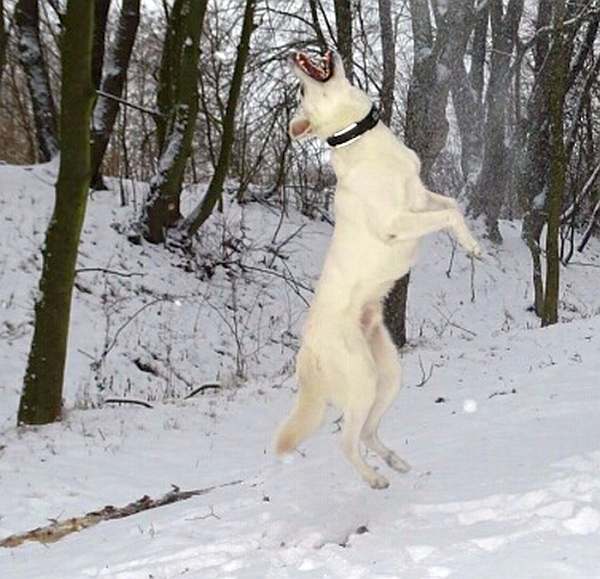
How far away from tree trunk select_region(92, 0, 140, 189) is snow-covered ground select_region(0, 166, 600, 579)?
39.3 inches

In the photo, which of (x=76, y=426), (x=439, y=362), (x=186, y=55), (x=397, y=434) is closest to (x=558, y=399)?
(x=397, y=434)

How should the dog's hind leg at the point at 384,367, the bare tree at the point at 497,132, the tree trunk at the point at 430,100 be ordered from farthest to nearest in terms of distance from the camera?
the bare tree at the point at 497,132, the tree trunk at the point at 430,100, the dog's hind leg at the point at 384,367

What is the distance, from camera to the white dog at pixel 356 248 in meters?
3.62

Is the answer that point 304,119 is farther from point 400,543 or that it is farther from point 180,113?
point 180,113

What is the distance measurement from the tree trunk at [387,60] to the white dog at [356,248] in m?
7.05

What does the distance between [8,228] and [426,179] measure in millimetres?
6149

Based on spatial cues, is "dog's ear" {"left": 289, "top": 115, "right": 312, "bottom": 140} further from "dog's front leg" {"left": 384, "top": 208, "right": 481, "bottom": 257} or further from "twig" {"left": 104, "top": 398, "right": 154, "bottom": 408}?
"twig" {"left": 104, "top": 398, "right": 154, "bottom": 408}

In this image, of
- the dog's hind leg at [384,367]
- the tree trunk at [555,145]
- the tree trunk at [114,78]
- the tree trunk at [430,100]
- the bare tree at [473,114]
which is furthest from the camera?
the bare tree at [473,114]

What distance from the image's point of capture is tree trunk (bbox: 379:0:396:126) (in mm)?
11461

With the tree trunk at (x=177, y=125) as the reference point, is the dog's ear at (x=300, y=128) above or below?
below

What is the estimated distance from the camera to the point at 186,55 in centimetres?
1324

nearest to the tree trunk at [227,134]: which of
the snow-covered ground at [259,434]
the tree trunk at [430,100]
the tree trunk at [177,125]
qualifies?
the tree trunk at [177,125]

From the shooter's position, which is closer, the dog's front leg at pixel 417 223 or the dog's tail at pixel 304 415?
the dog's front leg at pixel 417 223

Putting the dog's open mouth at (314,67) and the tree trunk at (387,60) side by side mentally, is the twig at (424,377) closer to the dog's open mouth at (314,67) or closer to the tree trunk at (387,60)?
the tree trunk at (387,60)
